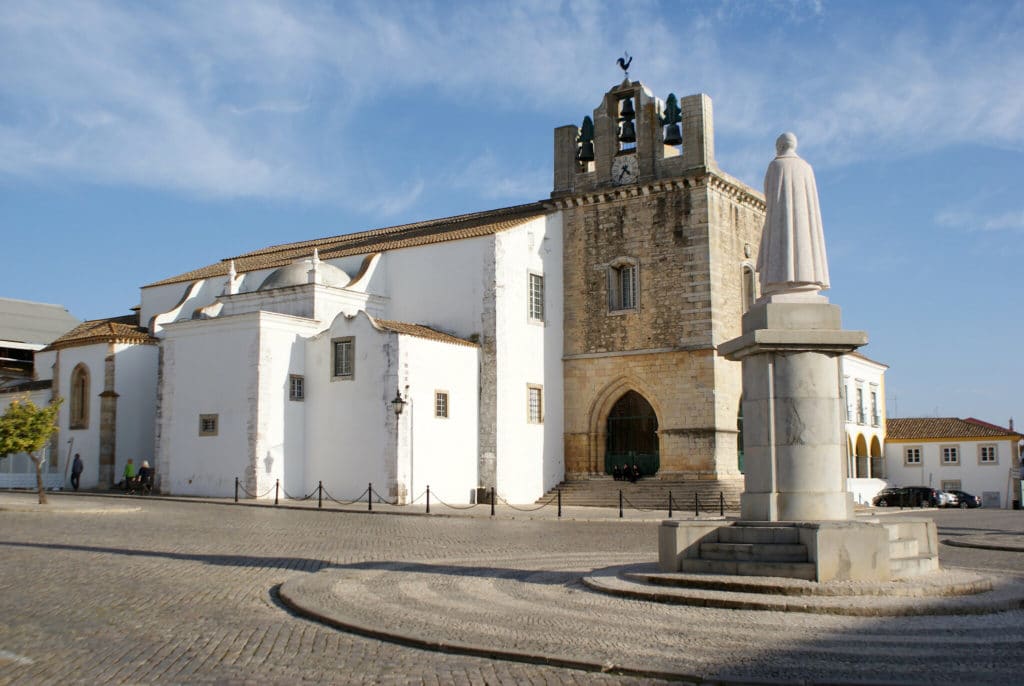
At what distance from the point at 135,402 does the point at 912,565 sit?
1197 inches

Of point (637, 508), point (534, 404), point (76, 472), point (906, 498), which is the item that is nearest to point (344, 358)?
point (534, 404)

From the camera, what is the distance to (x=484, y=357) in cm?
3203

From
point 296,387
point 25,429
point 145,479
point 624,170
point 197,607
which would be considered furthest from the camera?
point 624,170

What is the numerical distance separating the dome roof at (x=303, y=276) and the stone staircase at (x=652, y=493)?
32.7 ft

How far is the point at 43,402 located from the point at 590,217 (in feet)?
73.3

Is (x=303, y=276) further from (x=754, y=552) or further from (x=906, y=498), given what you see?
(x=754, y=552)

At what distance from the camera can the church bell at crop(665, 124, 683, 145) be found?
32969 mm

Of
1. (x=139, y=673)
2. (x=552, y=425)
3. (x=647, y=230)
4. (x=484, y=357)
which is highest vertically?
(x=647, y=230)

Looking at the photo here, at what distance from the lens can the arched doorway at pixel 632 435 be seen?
109ft

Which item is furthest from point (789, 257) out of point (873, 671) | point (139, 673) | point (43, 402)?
point (43, 402)

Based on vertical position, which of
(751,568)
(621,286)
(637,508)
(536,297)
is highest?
(621,286)

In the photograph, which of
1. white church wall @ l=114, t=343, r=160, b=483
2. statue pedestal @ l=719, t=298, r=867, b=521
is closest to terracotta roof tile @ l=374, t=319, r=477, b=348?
white church wall @ l=114, t=343, r=160, b=483

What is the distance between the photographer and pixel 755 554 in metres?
10.8

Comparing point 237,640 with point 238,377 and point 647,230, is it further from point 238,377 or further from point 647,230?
point 647,230
